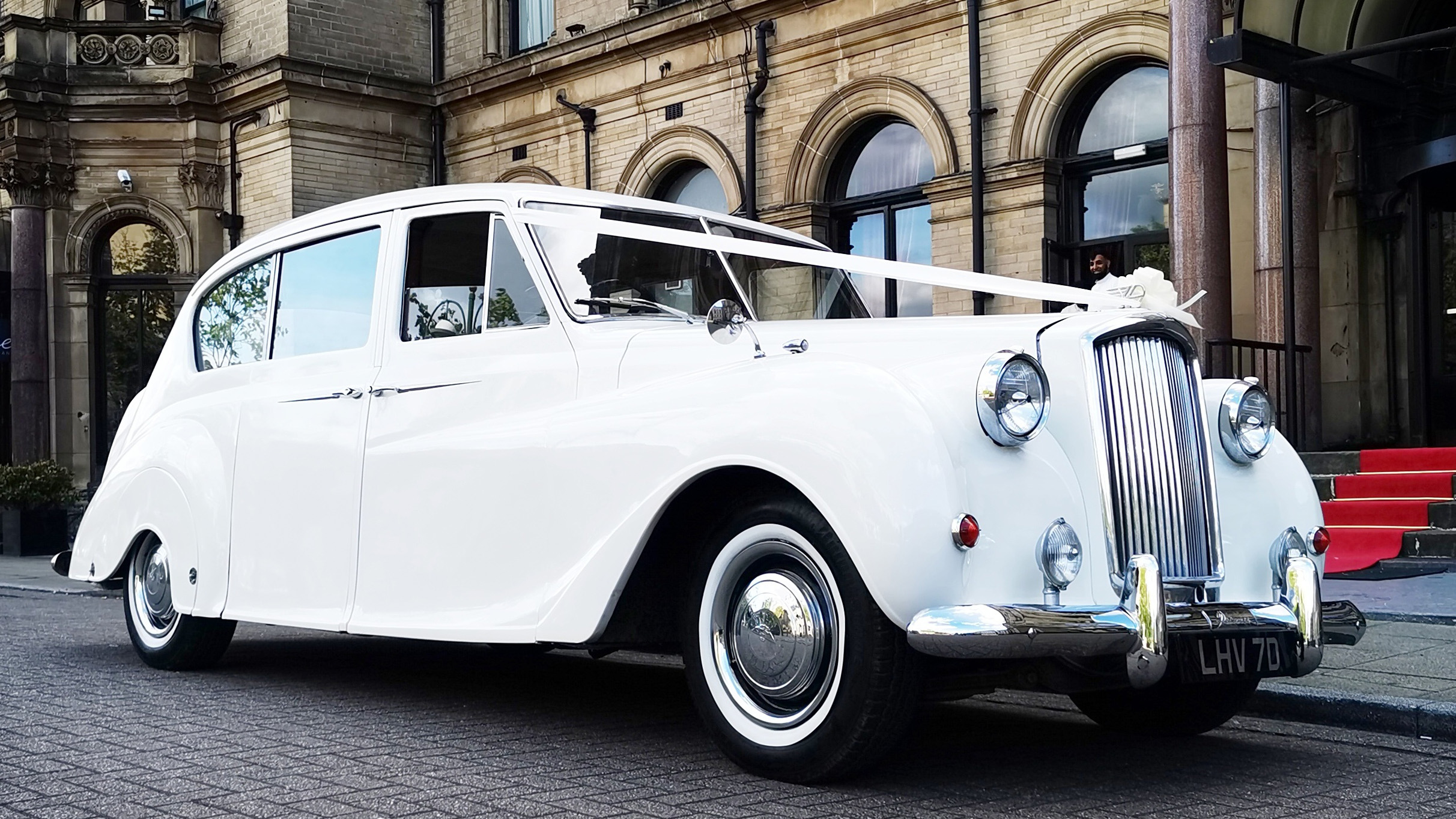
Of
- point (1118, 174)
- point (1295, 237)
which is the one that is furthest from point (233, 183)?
point (1295, 237)

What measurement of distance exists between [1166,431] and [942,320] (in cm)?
74

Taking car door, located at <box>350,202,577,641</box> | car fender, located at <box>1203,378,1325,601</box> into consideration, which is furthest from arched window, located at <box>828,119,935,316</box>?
car fender, located at <box>1203,378,1325,601</box>

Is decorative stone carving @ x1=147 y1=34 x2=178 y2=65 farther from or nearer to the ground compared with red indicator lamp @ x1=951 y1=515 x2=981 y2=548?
farther from the ground

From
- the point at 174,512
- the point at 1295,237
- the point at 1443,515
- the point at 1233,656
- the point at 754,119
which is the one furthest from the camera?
the point at 754,119

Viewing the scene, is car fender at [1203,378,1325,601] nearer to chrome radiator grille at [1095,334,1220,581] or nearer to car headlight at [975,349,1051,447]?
chrome radiator grille at [1095,334,1220,581]

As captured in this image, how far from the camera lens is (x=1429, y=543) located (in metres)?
10.4

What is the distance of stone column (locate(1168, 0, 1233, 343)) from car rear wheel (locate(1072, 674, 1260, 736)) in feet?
25.7

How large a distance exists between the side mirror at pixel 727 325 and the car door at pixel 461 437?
0.67m

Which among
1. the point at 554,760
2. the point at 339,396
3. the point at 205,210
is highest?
the point at 205,210

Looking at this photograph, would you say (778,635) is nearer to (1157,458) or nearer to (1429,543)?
(1157,458)

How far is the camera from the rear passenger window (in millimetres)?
5359

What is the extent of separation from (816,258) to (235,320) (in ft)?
9.78

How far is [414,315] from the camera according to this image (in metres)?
5.71

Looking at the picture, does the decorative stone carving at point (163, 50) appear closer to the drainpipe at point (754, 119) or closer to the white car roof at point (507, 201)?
the drainpipe at point (754, 119)
